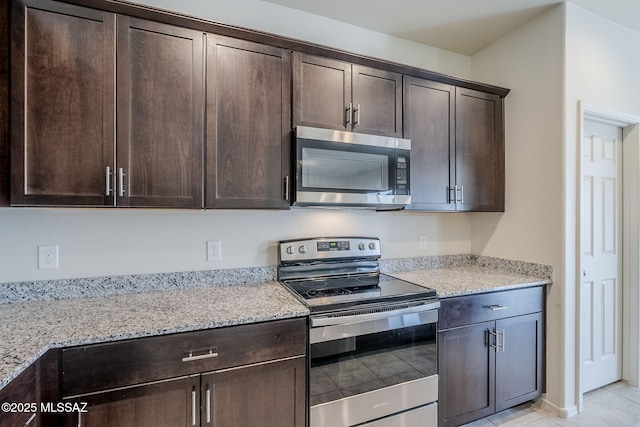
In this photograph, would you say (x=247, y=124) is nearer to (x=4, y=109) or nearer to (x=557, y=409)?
(x=4, y=109)

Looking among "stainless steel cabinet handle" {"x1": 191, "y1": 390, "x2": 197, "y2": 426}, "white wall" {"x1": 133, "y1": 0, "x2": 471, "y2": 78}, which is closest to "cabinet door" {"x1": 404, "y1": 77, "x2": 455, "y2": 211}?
"white wall" {"x1": 133, "y1": 0, "x2": 471, "y2": 78}

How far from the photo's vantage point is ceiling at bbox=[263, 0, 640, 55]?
214cm

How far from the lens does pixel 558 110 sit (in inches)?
84.7

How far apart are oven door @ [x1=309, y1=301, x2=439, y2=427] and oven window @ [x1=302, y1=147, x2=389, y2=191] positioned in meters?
0.74

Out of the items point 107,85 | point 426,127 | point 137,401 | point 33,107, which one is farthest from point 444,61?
point 137,401

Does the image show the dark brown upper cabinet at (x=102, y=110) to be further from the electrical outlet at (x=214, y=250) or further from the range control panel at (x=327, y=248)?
the range control panel at (x=327, y=248)

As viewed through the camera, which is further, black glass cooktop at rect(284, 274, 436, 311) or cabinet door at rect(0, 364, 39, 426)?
black glass cooktop at rect(284, 274, 436, 311)

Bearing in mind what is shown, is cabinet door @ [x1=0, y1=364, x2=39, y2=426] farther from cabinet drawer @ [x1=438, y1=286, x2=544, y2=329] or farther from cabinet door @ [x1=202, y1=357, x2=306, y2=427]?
cabinet drawer @ [x1=438, y1=286, x2=544, y2=329]

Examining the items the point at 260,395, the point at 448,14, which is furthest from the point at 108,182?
the point at 448,14

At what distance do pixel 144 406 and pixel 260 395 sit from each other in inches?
18.6

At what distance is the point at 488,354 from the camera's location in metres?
2.00

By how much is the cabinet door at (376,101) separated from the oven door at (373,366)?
1.14m

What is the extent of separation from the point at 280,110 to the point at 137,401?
1548mm

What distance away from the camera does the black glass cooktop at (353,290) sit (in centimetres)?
163
